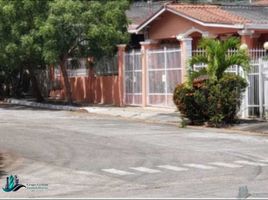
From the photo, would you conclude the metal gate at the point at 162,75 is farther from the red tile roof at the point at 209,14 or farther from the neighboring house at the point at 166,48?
the red tile roof at the point at 209,14

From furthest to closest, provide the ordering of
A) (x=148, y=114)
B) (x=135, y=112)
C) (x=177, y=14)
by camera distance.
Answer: (x=177, y=14) < (x=135, y=112) < (x=148, y=114)

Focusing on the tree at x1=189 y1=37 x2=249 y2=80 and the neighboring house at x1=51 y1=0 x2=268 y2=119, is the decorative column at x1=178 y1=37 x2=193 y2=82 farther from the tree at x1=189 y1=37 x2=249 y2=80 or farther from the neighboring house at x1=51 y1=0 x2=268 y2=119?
the tree at x1=189 y1=37 x2=249 y2=80

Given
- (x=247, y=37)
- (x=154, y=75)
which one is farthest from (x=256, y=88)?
(x=154, y=75)

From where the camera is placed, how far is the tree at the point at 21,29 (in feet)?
96.3

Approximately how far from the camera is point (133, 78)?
30.0m

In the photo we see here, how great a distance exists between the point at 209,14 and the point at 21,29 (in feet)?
25.7

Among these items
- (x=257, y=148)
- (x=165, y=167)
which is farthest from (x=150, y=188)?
(x=257, y=148)

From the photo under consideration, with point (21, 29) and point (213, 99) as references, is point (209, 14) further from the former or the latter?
point (21, 29)

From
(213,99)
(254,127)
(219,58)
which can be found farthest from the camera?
(219,58)

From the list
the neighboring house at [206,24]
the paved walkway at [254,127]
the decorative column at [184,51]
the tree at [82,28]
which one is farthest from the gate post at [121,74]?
the paved walkway at [254,127]

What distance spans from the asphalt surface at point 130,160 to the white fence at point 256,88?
277cm

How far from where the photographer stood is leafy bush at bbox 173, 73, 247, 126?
70.7ft

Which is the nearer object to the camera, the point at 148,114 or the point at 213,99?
the point at 213,99

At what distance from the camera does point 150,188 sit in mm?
11539
